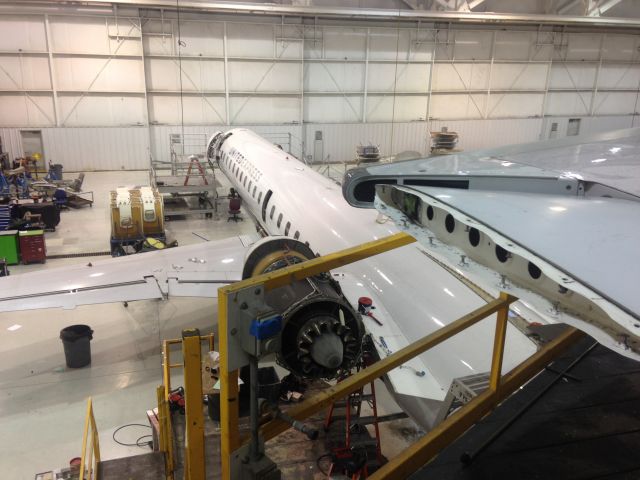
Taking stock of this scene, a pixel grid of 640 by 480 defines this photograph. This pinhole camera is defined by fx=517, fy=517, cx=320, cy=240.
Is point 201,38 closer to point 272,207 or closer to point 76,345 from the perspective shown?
point 272,207

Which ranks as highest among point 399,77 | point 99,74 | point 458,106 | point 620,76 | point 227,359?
point 620,76

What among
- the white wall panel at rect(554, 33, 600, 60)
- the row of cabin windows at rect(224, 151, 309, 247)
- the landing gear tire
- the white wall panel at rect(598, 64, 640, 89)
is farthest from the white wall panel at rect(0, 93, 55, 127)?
the white wall panel at rect(598, 64, 640, 89)

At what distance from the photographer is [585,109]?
4038 cm

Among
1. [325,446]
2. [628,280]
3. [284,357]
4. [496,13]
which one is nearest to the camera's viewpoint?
[628,280]

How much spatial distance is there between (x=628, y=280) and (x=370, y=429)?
306 inches

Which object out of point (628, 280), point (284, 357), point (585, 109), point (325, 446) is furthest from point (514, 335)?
point (585, 109)

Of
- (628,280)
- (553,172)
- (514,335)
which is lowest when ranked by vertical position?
(514,335)

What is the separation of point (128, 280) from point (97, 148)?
2263 centimetres

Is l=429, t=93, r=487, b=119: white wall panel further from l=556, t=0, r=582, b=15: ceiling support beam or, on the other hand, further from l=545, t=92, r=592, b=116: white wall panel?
l=556, t=0, r=582, b=15: ceiling support beam

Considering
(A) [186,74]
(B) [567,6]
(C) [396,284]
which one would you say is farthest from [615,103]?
(C) [396,284]

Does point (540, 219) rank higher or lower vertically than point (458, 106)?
lower

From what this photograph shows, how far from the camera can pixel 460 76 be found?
122ft

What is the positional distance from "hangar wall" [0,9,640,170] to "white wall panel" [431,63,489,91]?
102 millimetres

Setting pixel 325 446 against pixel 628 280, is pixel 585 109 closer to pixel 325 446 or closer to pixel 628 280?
pixel 325 446
